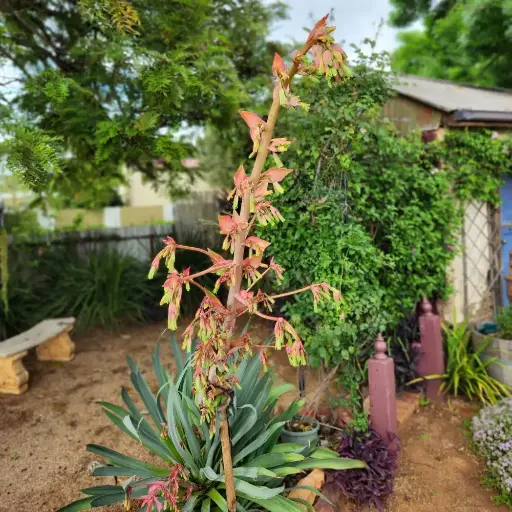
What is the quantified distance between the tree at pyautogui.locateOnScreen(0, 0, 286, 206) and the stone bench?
157 cm

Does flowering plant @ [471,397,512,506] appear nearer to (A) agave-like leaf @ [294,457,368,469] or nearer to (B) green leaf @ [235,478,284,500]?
(A) agave-like leaf @ [294,457,368,469]

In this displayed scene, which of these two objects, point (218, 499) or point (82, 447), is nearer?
point (218, 499)

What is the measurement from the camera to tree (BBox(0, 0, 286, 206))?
3.16 meters

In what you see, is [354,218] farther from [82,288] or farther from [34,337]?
[82,288]

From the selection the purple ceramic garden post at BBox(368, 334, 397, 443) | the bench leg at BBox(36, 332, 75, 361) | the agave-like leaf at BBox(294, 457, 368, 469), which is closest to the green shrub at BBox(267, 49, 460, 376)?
the purple ceramic garden post at BBox(368, 334, 397, 443)

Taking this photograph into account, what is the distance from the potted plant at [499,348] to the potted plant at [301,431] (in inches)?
82.2

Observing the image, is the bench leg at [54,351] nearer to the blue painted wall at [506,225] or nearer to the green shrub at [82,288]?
the green shrub at [82,288]

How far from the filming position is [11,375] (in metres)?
3.92

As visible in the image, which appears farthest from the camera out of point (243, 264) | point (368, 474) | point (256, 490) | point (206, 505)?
point (368, 474)

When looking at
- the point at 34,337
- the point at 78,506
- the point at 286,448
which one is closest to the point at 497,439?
the point at 286,448

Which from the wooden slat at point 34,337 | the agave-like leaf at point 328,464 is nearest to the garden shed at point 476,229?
the agave-like leaf at point 328,464

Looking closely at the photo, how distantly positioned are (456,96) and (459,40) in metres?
3.46

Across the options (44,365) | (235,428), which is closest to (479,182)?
(235,428)

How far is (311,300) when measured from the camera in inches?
118
